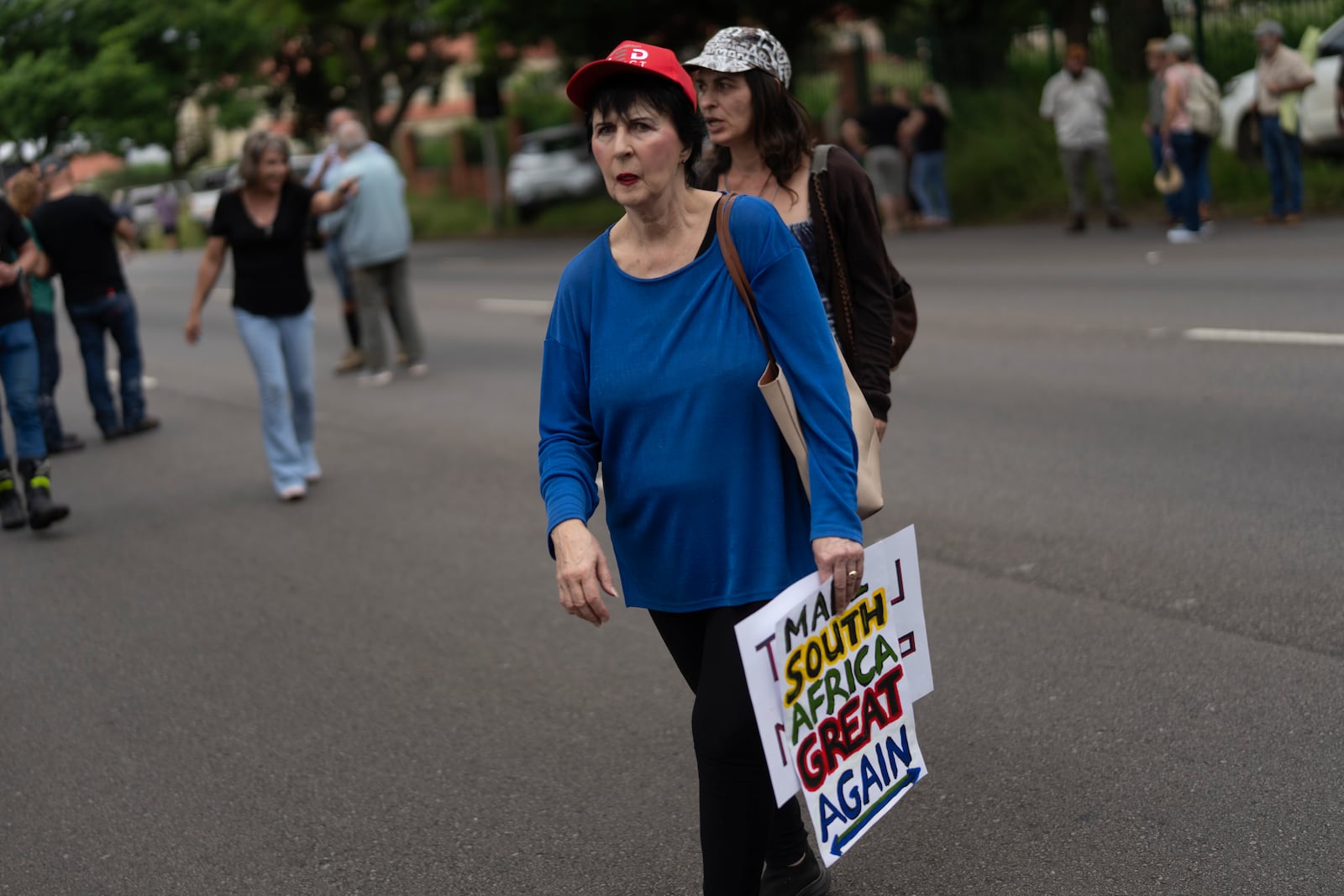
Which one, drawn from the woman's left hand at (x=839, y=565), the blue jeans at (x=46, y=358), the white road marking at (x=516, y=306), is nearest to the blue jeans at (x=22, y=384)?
the blue jeans at (x=46, y=358)

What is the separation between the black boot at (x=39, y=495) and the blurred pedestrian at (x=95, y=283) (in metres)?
2.51

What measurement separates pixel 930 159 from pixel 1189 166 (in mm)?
5736

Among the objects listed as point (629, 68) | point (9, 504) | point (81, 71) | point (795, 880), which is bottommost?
point (795, 880)

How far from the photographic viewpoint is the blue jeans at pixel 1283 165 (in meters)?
15.1

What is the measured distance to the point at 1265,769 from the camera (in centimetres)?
387

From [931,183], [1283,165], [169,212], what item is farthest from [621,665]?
[169,212]

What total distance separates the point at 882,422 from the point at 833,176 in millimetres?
635

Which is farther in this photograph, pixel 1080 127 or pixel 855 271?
pixel 1080 127

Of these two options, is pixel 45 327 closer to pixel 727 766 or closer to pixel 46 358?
pixel 46 358

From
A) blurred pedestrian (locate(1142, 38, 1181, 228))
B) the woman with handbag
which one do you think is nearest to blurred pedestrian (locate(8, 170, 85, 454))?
the woman with handbag

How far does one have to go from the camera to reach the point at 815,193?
386 centimetres

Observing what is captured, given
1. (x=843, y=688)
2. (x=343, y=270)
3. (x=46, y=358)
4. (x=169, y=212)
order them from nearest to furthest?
(x=843, y=688)
(x=46, y=358)
(x=343, y=270)
(x=169, y=212)

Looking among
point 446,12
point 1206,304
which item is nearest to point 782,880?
point 1206,304

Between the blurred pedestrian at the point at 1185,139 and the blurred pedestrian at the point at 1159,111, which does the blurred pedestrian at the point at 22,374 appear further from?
the blurred pedestrian at the point at 1159,111
